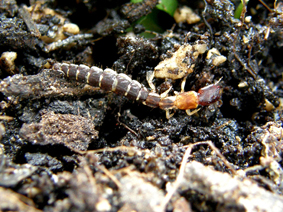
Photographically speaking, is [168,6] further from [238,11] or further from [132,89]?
[132,89]

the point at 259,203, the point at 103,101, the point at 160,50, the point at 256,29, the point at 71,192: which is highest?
the point at 256,29

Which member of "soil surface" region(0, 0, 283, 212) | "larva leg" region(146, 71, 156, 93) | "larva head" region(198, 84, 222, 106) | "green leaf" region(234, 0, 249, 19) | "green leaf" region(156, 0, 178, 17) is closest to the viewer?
"soil surface" region(0, 0, 283, 212)

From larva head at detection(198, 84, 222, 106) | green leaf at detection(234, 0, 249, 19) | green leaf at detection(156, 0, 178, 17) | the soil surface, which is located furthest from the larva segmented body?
green leaf at detection(156, 0, 178, 17)

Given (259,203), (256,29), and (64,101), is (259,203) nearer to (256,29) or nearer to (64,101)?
(64,101)

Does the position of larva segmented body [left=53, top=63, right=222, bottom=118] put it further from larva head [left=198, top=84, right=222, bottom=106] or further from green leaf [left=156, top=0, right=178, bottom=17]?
green leaf [left=156, top=0, right=178, bottom=17]

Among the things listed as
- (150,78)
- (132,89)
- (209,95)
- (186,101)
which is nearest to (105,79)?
(132,89)

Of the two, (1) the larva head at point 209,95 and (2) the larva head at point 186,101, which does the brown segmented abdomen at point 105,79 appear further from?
(1) the larva head at point 209,95

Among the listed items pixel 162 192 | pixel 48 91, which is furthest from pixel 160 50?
pixel 162 192

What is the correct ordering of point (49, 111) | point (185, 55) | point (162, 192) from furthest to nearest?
point (185, 55)
point (49, 111)
point (162, 192)
